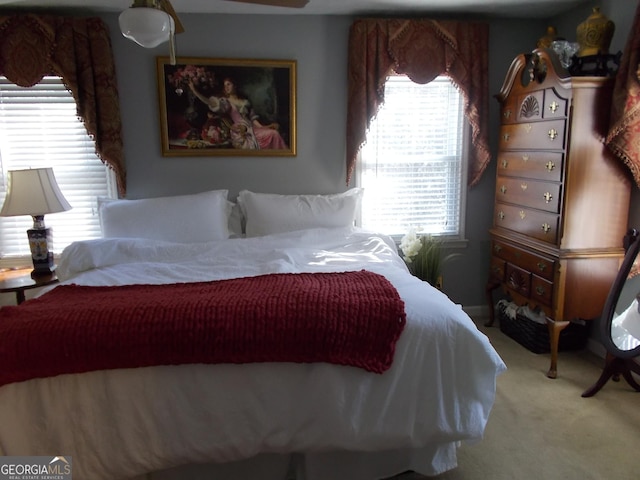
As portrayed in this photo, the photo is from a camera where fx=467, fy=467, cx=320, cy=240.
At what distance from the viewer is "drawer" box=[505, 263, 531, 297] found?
2954 mm

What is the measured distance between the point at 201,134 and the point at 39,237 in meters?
1.24

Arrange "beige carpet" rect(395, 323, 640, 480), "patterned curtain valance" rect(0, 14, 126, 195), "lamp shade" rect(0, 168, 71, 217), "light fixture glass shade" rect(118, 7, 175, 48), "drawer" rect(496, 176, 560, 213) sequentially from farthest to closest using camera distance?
"patterned curtain valance" rect(0, 14, 126, 195) < "lamp shade" rect(0, 168, 71, 217) < "drawer" rect(496, 176, 560, 213) < "beige carpet" rect(395, 323, 640, 480) < "light fixture glass shade" rect(118, 7, 175, 48)

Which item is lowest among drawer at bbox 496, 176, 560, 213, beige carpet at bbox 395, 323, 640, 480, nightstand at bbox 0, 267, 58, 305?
beige carpet at bbox 395, 323, 640, 480

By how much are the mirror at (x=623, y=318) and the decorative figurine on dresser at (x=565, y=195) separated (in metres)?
0.22

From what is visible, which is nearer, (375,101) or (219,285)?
(219,285)

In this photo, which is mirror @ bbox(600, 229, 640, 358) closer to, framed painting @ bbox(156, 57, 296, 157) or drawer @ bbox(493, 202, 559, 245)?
drawer @ bbox(493, 202, 559, 245)

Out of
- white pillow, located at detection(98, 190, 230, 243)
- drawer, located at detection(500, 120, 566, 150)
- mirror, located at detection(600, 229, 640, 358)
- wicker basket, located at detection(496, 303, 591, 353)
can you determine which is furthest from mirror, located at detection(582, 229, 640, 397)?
white pillow, located at detection(98, 190, 230, 243)

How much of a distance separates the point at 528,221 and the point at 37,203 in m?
3.02

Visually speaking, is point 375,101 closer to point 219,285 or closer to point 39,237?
point 219,285

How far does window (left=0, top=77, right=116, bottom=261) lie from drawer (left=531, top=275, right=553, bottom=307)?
2.92 metres

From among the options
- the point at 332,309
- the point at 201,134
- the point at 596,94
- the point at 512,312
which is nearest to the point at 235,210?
the point at 201,134

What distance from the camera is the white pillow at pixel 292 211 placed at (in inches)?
126

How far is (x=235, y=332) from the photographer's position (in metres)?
1.67

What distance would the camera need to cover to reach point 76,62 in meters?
3.11
